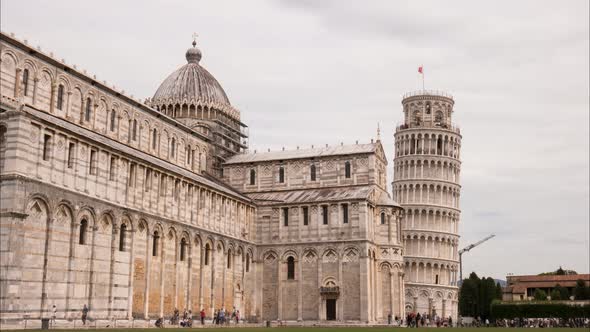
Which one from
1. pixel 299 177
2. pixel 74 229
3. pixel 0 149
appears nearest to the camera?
pixel 0 149

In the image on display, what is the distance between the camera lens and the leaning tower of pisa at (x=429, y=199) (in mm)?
86625

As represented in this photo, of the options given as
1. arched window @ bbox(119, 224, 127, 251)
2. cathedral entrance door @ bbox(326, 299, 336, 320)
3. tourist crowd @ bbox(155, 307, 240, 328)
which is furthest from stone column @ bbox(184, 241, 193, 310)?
cathedral entrance door @ bbox(326, 299, 336, 320)

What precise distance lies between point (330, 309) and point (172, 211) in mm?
17608

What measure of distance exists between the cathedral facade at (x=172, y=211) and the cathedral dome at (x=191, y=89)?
0.16 m

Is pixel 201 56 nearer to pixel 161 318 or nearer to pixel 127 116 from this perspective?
pixel 127 116

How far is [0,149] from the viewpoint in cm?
3547

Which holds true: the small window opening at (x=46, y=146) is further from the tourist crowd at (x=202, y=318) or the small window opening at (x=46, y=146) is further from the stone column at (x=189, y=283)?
the stone column at (x=189, y=283)

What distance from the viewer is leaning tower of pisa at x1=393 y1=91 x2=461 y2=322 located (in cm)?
8662

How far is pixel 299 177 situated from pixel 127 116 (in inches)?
708

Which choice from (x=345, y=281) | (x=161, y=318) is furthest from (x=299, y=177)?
(x=161, y=318)

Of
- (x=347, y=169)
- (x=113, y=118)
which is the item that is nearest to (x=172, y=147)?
(x=113, y=118)

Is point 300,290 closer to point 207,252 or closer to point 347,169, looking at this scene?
point 207,252

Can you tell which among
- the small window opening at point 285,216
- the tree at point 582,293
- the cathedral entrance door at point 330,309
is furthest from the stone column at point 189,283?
the tree at point 582,293

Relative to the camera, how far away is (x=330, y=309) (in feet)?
195
